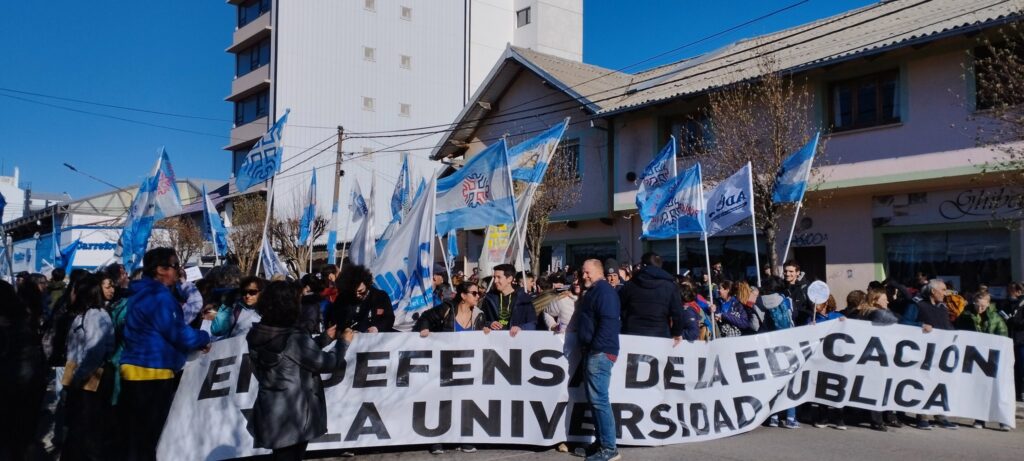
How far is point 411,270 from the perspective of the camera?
8320 mm

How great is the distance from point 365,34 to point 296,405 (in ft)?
129

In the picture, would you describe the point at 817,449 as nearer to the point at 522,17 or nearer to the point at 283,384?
the point at 283,384

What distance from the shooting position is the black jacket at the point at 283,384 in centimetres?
484

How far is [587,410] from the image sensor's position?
7.34 metres

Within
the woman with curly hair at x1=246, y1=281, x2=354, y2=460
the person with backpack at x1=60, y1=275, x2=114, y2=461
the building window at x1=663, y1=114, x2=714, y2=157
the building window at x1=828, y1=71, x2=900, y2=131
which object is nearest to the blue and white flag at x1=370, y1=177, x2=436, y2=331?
the person with backpack at x1=60, y1=275, x2=114, y2=461

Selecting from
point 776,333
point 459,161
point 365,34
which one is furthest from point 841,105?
point 365,34

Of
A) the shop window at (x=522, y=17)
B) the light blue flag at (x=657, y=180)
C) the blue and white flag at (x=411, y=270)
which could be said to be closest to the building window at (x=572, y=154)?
the light blue flag at (x=657, y=180)

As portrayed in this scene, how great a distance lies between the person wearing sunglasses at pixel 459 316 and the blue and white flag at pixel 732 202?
4895 mm

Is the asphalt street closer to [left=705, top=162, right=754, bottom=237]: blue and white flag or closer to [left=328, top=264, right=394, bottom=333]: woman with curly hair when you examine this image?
[left=328, top=264, right=394, bottom=333]: woman with curly hair

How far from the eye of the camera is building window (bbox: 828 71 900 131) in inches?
615

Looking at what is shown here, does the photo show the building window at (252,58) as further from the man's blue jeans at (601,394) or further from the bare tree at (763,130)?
the man's blue jeans at (601,394)

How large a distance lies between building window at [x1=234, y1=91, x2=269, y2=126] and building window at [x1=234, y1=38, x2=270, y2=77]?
148 centimetres

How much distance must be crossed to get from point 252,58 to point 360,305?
3808cm

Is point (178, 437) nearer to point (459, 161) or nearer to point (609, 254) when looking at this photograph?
point (609, 254)
